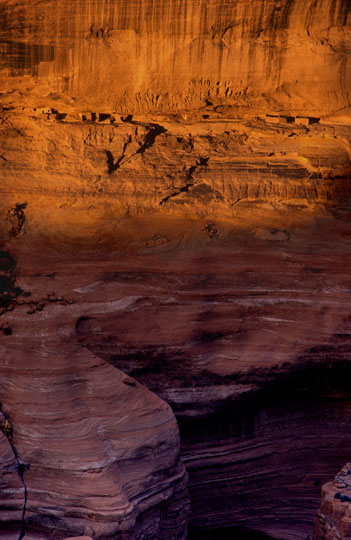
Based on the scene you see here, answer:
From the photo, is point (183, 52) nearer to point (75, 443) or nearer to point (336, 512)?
point (75, 443)

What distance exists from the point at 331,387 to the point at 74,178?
324 centimetres

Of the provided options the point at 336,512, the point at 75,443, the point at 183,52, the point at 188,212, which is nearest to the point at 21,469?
the point at 75,443

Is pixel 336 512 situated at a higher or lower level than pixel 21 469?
lower

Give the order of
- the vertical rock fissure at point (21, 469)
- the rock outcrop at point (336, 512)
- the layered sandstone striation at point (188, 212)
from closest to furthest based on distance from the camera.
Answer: the vertical rock fissure at point (21, 469) < the rock outcrop at point (336, 512) < the layered sandstone striation at point (188, 212)

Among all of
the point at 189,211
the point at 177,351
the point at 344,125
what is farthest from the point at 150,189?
the point at 344,125

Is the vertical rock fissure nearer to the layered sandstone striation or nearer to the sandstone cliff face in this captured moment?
the layered sandstone striation

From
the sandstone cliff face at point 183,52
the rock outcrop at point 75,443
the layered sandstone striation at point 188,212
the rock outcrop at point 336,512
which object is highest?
the sandstone cliff face at point 183,52

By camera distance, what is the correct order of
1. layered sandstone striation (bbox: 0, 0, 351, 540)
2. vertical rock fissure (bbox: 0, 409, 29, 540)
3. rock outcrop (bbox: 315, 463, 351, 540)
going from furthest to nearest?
layered sandstone striation (bbox: 0, 0, 351, 540), rock outcrop (bbox: 315, 463, 351, 540), vertical rock fissure (bbox: 0, 409, 29, 540)

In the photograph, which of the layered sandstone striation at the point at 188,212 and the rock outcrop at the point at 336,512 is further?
the layered sandstone striation at the point at 188,212

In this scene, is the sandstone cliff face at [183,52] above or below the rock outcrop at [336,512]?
above

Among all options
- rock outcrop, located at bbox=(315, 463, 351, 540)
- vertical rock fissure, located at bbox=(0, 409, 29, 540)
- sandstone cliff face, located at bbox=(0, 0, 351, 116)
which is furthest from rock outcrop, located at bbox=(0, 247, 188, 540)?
sandstone cliff face, located at bbox=(0, 0, 351, 116)

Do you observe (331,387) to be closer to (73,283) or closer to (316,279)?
(316,279)

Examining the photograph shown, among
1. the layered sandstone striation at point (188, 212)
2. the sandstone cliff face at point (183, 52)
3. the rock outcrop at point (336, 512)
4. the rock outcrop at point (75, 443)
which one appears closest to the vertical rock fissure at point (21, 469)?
the rock outcrop at point (75, 443)

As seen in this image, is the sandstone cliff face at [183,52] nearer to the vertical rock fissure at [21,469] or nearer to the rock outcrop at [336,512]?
the vertical rock fissure at [21,469]
